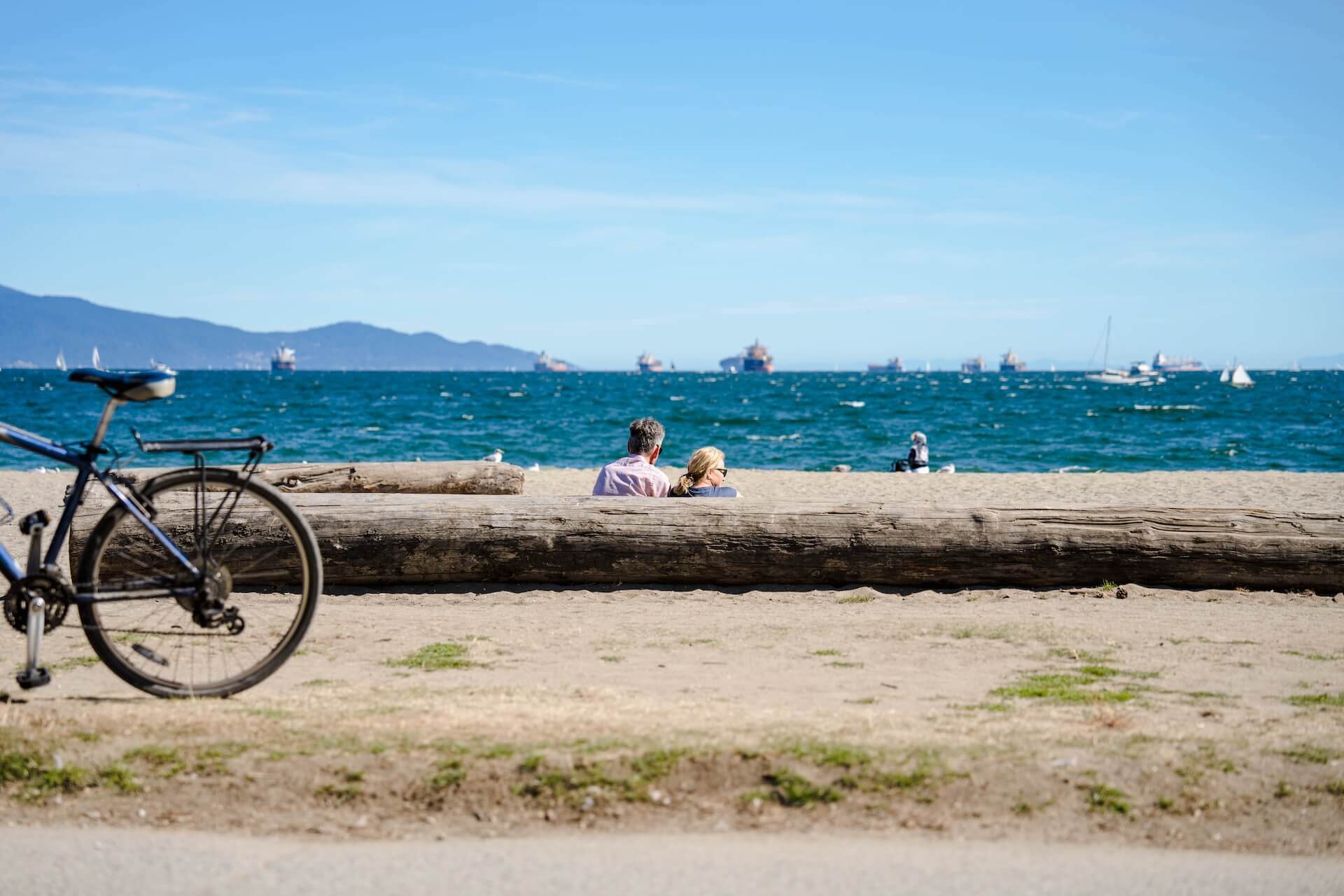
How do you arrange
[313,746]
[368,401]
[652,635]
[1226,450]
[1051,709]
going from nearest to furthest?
[313,746] < [1051,709] < [652,635] < [1226,450] < [368,401]

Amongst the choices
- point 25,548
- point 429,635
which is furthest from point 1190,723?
point 25,548

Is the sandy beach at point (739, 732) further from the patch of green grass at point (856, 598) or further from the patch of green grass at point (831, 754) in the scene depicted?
the patch of green grass at point (856, 598)

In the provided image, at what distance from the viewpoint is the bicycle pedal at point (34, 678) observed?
4352 mm

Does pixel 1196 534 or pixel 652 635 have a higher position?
pixel 1196 534

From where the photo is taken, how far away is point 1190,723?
4.16 m

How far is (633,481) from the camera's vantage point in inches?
317

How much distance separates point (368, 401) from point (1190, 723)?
205ft

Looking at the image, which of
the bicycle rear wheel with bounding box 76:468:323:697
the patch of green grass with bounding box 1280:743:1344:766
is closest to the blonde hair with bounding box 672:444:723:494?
the bicycle rear wheel with bounding box 76:468:323:697

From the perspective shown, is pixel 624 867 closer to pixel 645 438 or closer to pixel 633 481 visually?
pixel 633 481

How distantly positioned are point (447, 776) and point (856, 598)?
4.06 meters

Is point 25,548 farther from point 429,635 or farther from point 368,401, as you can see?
point 368,401

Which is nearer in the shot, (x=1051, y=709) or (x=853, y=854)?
(x=853, y=854)

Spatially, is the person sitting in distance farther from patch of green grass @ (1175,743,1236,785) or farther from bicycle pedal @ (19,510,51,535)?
bicycle pedal @ (19,510,51,535)

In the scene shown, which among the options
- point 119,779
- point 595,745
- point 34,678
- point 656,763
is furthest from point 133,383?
point 656,763
